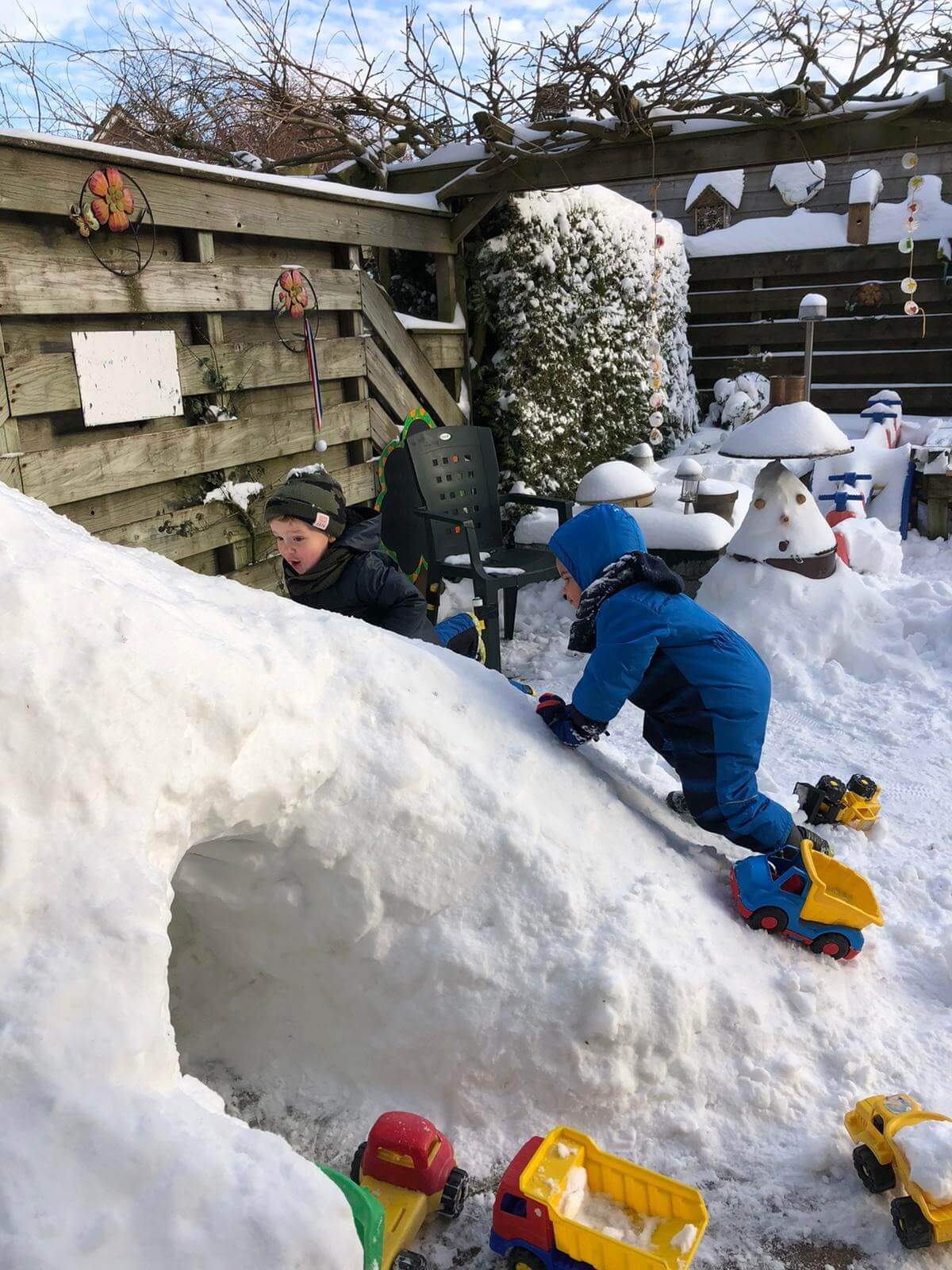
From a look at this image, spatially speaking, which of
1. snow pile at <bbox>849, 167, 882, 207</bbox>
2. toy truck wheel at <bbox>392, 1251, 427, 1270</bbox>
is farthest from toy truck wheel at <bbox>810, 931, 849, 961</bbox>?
snow pile at <bbox>849, 167, 882, 207</bbox>

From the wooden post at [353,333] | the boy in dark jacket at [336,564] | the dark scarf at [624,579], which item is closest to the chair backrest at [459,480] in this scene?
the wooden post at [353,333]

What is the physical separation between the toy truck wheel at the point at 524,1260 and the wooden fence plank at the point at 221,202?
3553 millimetres

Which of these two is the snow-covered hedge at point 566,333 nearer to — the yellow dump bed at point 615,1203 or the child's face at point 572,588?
the child's face at point 572,588

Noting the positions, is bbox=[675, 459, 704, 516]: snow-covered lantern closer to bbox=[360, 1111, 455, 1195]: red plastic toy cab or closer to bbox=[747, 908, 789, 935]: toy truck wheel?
bbox=[747, 908, 789, 935]: toy truck wheel

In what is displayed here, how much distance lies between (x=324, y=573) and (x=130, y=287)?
1.65 m

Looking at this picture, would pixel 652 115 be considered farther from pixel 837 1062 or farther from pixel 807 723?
pixel 837 1062

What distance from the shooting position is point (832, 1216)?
72.1 inches

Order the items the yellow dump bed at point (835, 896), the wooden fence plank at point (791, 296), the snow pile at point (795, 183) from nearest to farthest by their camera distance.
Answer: the yellow dump bed at point (835, 896), the wooden fence plank at point (791, 296), the snow pile at point (795, 183)

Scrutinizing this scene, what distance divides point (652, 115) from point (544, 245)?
1.52 metres

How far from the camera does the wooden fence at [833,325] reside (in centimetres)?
1009

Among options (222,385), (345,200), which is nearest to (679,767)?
(222,385)

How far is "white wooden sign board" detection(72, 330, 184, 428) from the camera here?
3.75 metres

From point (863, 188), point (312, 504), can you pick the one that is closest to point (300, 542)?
point (312, 504)

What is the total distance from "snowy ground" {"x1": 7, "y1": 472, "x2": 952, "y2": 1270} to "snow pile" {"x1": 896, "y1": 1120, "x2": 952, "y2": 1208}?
0.14 meters
